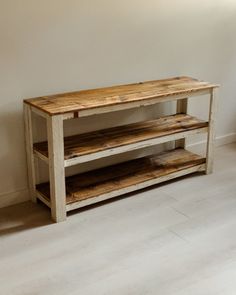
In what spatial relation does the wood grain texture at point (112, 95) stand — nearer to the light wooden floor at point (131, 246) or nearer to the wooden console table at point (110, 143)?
the wooden console table at point (110, 143)

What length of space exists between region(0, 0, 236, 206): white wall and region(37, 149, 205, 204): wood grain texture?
0.32m

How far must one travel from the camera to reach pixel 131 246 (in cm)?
240

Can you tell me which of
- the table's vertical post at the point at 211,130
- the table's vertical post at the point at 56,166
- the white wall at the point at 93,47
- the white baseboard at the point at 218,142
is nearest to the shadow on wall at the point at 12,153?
the white wall at the point at 93,47

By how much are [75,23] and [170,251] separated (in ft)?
4.88

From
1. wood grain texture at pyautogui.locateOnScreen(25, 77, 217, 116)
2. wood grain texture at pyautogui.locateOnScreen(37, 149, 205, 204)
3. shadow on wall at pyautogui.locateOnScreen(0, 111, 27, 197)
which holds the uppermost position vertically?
wood grain texture at pyautogui.locateOnScreen(25, 77, 217, 116)

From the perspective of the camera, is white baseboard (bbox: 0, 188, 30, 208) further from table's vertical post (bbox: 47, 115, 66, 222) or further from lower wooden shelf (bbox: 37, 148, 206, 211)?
table's vertical post (bbox: 47, 115, 66, 222)

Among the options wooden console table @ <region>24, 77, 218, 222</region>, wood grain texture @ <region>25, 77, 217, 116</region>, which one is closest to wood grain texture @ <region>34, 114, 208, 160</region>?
wooden console table @ <region>24, 77, 218, 222</region>

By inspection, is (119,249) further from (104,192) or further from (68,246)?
(104,192)

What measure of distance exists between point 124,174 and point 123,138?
1.00ft

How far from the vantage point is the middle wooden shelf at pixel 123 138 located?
266cm

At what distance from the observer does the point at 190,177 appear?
10.7 ft

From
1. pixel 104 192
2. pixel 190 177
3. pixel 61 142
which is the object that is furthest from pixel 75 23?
pixel 190 177

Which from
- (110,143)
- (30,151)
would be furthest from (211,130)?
(30,151)

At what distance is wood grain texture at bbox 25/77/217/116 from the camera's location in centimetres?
254
